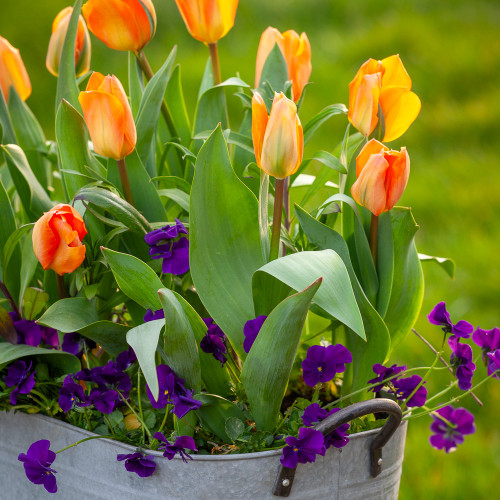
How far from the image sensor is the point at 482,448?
166 centimetres

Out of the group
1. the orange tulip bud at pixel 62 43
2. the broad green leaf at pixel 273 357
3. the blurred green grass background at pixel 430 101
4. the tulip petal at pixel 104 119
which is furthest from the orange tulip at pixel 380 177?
the blurred green grass background at pixel 430 101

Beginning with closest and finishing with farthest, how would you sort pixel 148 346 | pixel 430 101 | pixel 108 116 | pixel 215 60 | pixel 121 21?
pixel 148 346, pixel 108 116, pixel 121 21, pixel 215 60, pixel 430 101

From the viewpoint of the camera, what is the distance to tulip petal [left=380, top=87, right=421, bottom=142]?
0.84 metres

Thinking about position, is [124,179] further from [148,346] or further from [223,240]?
[148,346]

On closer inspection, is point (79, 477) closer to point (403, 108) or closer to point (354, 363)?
point (354, 363)

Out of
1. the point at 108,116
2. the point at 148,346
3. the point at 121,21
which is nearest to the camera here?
the point at 148,346

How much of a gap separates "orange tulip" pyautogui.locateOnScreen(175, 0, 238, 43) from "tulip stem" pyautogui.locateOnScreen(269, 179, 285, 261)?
0.84ft

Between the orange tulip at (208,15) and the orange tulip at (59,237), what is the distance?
309mm

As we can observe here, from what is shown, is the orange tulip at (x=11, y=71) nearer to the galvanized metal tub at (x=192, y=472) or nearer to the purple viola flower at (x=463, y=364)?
the galvanized metal tub at (x=192, y=472)

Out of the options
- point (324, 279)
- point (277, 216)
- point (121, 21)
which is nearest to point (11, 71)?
point (121, 21)

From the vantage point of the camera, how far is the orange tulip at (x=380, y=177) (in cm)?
77

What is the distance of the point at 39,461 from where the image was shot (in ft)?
2.58

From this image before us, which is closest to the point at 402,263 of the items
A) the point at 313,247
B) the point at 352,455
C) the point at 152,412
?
the point at 313,247

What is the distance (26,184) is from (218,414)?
0.41m
